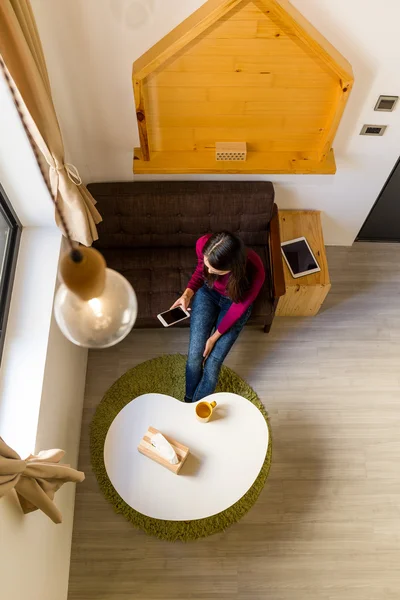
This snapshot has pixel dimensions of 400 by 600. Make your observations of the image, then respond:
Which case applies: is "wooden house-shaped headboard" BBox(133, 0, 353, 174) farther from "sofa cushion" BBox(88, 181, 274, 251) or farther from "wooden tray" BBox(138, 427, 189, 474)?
"wooden tray" BBox(138, 427, 189, 474)

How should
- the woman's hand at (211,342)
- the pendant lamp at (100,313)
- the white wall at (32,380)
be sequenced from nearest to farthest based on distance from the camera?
1. the pendant lamp at (100,313)
2. the white wall at (32,380)
3. the woman's hand at (211,342)

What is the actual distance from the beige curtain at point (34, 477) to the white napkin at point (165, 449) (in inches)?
16.5

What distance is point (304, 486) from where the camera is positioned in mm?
2939

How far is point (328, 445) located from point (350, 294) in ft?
3.58

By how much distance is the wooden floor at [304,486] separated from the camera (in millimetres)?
2717

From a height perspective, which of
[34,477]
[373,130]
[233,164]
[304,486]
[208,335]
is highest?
[373,130]

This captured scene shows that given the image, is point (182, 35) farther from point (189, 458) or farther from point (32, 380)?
point (189, 458)

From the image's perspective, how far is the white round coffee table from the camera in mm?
2463

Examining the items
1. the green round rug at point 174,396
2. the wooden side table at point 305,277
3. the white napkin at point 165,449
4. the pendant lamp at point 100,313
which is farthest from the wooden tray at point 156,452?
the pendant lamp at point 100,313

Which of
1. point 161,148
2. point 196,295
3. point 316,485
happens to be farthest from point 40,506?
point 161,148

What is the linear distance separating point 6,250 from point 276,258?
4.95ft

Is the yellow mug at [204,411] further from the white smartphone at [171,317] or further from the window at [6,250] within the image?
the window at [6,250]

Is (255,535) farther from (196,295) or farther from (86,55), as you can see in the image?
(86,55)

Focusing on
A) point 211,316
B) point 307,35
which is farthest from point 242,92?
point 211,316
